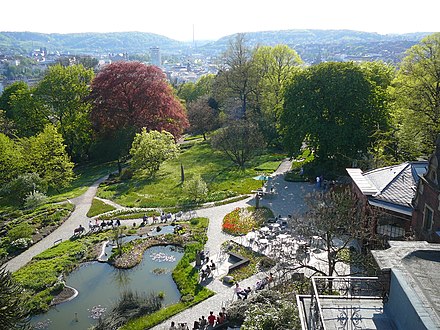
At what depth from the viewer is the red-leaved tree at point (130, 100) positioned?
183 feet

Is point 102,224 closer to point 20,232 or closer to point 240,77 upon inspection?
point 20,232

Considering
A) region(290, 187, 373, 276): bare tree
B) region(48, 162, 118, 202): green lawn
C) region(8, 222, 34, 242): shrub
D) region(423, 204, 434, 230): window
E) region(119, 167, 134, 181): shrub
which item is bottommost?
region(48, 162, 118, 202): green lawn

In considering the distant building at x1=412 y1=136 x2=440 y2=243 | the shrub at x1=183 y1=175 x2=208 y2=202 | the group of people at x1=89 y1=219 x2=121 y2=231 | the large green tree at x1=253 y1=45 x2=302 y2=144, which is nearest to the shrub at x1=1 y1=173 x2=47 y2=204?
the group of people at x1=89 y1=219 x2=121 y2=231

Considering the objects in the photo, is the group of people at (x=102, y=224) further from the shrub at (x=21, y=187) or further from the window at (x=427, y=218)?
the window at (x=427, y=218)

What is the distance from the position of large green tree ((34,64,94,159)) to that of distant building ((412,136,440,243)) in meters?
47.2

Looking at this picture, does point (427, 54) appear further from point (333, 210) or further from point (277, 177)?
point (333, 210)

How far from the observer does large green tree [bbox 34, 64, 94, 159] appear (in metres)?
57.5

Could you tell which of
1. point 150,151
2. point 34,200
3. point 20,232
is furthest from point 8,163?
point 150,151

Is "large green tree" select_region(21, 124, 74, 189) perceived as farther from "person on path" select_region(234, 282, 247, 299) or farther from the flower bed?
"person on path" select_region(234, 282, 247, 299)

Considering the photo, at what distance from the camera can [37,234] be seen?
33.2 meters

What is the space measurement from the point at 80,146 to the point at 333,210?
44988 mm

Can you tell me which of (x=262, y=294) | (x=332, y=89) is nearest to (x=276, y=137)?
(x=332, y=89)

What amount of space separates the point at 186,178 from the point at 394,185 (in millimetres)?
26120

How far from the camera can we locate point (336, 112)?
41219 mm
